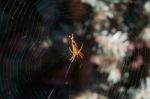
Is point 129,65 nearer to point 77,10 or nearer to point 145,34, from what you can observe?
point 145,34

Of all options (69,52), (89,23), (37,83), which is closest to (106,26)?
(89,23)

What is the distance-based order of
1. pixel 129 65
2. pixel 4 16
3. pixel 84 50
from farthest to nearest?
pixel 84 50 < pixel 129 65 < pixel 4 16

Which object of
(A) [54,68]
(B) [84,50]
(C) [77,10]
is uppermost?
(C) [77,10]

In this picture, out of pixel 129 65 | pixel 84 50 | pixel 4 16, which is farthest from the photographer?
pixel 84 50

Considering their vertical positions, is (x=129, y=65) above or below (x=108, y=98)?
above

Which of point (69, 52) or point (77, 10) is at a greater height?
point (77, 10)

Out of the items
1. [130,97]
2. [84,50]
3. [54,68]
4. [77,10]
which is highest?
[77,10]

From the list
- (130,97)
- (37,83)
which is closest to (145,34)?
(130,97)

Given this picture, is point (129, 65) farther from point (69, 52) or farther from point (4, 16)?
point (4, 16)

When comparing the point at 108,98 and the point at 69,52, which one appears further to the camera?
the point at 69,52
